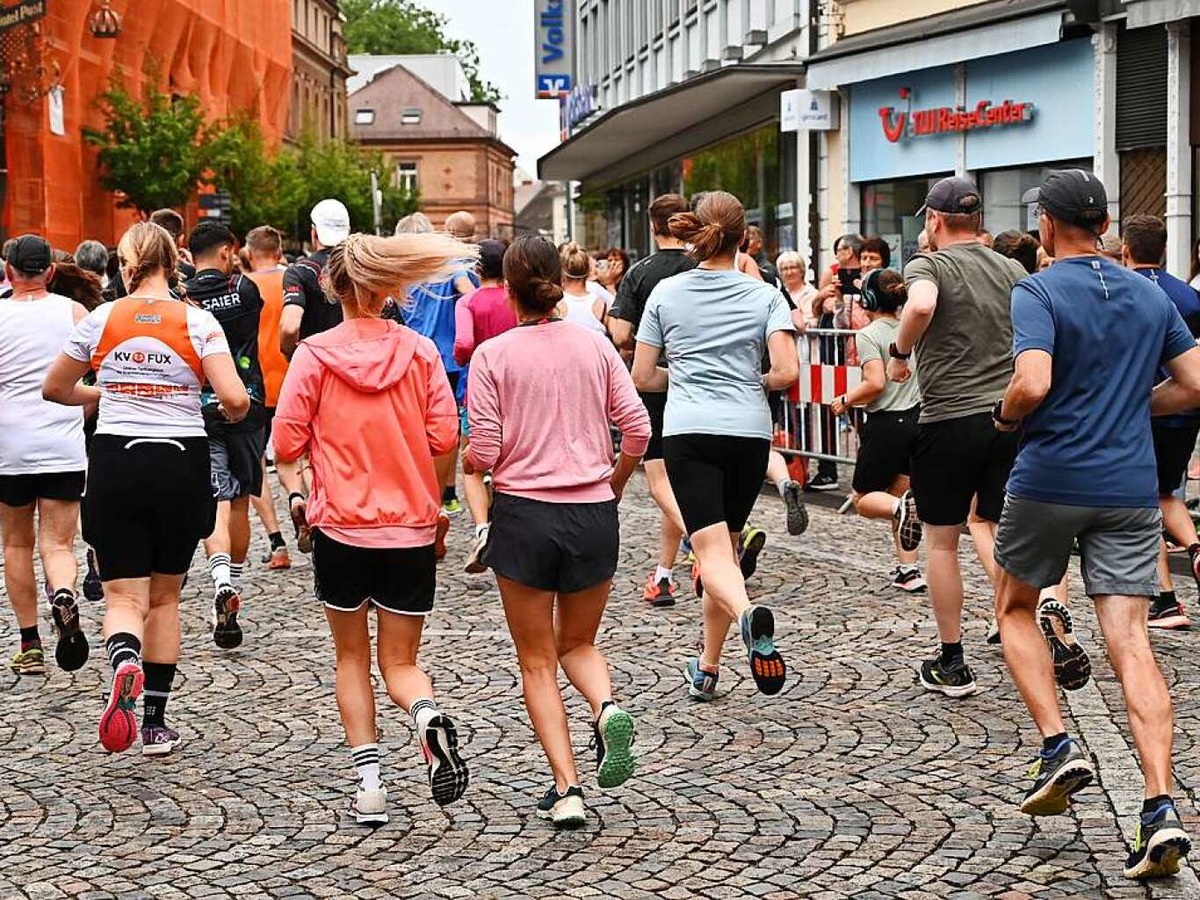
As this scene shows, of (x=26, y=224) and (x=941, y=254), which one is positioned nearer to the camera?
(x=941, y=254)

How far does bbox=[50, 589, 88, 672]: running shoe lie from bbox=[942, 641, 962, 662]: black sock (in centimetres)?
350

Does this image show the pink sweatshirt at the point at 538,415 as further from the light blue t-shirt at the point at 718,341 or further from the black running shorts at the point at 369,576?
the light blue t-shirt at the point at 718,341

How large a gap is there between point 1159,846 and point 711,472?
9.92ft

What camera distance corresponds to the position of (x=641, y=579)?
11.9m

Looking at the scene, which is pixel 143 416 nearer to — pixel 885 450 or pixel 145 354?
pixel 145 354

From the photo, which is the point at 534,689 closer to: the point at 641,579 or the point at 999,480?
the point at 999,480

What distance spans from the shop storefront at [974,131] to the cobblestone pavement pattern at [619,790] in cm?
1193

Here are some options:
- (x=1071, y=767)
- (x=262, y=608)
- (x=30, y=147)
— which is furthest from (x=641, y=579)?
(x=30, y=147)

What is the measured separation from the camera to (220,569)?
10086 millimetres

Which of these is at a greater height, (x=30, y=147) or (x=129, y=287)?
(x=30, y=147)

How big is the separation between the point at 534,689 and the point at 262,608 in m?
4.86

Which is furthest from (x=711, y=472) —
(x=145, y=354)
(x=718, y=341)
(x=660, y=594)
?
(x=660, y=594)

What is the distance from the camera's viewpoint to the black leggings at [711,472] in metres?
8.13

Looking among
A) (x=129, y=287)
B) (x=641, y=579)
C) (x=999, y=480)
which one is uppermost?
(x=129, y=287)
